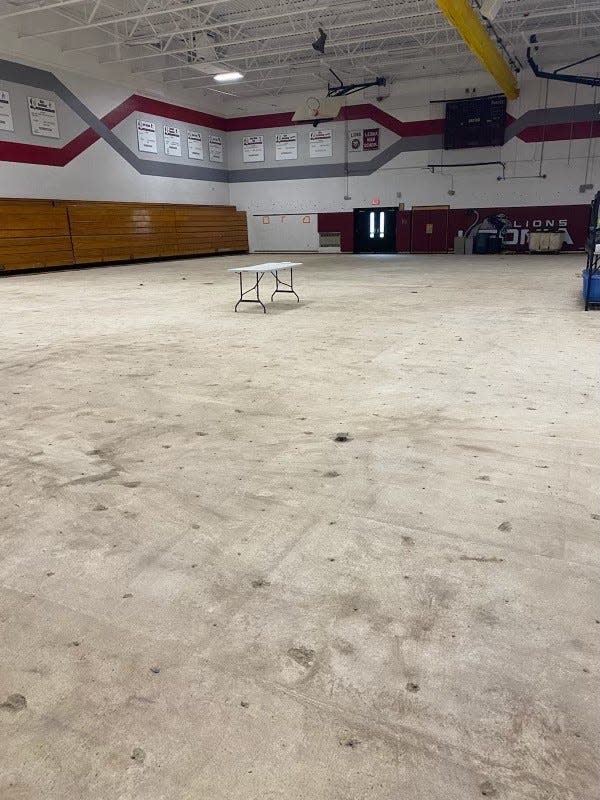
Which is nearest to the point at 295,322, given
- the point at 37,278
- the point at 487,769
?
the point at 487,769

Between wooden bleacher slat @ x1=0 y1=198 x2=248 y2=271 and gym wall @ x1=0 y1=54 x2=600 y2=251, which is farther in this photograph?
gym wall @ x1=0 y1=54 x2=600 y2=251

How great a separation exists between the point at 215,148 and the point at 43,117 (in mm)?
6698

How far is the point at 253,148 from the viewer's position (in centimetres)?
1839

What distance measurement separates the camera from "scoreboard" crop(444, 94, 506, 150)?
1502 cm

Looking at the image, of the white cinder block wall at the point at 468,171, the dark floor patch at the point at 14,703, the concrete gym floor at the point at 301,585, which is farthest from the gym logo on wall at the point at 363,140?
the dark floor patch at the point at 14,703

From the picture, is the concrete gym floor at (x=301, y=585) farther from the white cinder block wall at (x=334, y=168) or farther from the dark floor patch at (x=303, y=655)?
the white cinder block wall at (x=334, y=168)

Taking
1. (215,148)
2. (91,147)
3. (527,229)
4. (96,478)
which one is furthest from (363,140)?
(96,478)

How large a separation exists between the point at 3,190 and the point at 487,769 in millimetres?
13744

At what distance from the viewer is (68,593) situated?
1.48m

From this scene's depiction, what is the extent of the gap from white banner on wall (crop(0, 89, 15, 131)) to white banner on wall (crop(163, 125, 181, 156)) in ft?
16.4

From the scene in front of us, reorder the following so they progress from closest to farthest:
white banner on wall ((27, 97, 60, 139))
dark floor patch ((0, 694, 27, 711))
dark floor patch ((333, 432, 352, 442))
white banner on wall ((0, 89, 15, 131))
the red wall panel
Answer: dark floor patch ((0, 694, 27, 711)) → dark floor patch ((333, 432, 352, 442)) → white banner on wall ((0, 89, 15, 131)) → white banner on wall ((27, 97, 60, 139)) → the red wall panel

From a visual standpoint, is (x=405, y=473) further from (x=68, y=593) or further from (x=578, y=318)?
(x=578, y=318)

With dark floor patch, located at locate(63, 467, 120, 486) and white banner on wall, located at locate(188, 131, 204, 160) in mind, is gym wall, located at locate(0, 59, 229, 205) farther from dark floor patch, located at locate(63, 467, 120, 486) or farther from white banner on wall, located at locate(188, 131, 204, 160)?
dark floor patch, located at locate(63, 467, 120, 486)

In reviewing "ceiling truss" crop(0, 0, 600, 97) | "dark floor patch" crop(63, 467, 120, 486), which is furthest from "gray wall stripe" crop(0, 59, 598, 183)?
"dark floor patch" crop(63, 467, 120, 486)
